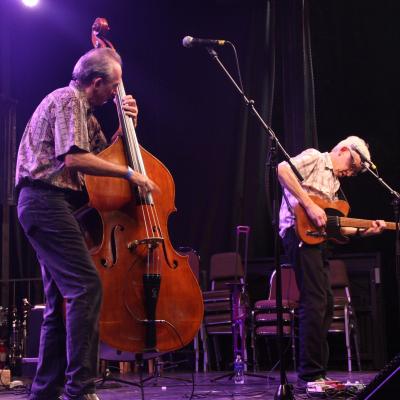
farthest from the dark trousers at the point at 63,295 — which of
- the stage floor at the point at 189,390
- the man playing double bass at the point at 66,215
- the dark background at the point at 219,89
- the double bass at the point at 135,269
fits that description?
the dark background at the point at 219,89

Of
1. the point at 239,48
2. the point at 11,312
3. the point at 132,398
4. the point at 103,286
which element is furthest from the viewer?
the point at 239,48

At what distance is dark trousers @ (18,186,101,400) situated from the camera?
307 centimetres

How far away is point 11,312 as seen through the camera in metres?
7.11

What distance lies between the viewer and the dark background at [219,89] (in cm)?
817

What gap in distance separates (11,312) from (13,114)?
273 centimetres

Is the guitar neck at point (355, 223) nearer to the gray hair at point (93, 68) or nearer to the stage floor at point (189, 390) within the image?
the stage floor at point (189, 390)

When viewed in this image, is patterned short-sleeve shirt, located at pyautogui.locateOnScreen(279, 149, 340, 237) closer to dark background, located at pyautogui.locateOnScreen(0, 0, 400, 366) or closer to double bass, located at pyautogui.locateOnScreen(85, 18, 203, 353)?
double bass, located at pyautogui.locateOnScreen(85, 18, 203, 353)

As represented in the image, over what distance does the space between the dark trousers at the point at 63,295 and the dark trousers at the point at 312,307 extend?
166cm

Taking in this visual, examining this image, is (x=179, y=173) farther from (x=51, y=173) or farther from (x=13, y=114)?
(x=51, y=173)

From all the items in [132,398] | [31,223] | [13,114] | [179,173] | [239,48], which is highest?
[239,48]

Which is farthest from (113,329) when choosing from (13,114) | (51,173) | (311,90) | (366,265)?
(13,114)

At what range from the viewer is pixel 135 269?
3527 millimetres

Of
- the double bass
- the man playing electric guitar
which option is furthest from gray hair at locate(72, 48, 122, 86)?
the man playing electric guitar

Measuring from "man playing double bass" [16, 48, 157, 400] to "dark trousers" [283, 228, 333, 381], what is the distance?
1.48m
